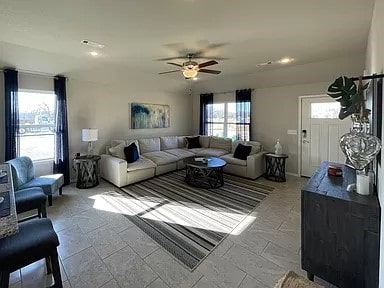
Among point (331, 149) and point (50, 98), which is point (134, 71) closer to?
point (50, 98)

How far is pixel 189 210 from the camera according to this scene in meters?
3.50

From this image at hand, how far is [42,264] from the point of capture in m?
2.22

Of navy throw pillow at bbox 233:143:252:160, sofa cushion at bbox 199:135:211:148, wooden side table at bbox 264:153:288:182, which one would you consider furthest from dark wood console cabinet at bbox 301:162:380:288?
sofa cushion at bbox 199:135:211:148

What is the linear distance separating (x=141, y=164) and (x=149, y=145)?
47.6 inches

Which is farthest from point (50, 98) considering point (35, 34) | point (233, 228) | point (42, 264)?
point (233, 228)

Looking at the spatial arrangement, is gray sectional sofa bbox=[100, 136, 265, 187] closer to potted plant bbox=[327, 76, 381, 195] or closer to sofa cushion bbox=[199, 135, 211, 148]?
sofa cushion bbox=[199, 135, 211, 148]

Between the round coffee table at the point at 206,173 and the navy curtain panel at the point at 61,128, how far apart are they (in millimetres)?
2717

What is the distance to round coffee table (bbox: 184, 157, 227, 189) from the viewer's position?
451 centimetres

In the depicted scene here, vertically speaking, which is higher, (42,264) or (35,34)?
(35,34)

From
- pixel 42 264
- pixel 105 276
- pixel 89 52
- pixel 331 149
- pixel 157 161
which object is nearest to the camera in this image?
pixel 105 276

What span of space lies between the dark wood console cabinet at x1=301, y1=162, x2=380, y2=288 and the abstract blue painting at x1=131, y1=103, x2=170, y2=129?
5.01 meters

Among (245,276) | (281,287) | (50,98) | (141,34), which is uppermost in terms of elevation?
(141,34)

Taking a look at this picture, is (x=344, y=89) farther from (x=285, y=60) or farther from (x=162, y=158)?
(x=162, y=158)

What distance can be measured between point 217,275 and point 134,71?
4708mm
